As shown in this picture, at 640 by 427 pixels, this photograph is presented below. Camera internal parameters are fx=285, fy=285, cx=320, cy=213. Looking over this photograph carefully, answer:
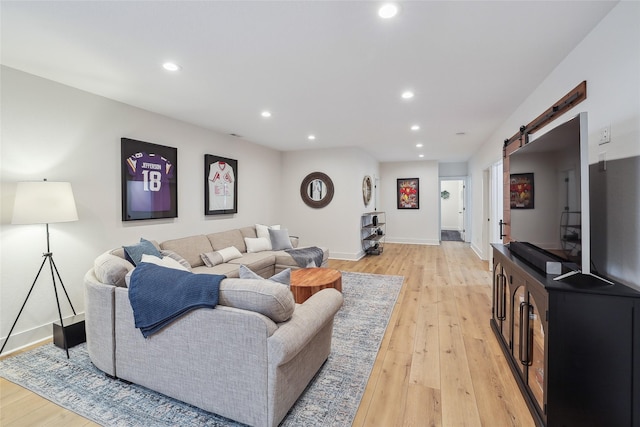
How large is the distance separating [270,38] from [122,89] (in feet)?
6.24

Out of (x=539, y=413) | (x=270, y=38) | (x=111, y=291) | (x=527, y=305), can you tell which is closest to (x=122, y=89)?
(x=270, y=38)

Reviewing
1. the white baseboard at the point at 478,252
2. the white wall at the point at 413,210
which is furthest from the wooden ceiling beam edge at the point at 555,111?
the white wall at the point at 413,210

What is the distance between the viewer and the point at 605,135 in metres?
1.77

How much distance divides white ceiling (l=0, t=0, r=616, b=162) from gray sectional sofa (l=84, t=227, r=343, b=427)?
1.62m

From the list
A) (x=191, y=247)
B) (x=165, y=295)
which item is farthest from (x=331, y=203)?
(x=165, y=295)

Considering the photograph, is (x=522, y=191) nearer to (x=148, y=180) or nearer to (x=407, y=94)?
(x=407, y=94)

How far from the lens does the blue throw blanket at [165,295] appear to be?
63.6 inches

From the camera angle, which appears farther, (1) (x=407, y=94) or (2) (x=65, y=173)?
(1) (x=407, y=94)

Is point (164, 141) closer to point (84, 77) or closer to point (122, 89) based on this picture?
point (122, 89)

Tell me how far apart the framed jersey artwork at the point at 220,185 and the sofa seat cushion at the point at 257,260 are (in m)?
0.96

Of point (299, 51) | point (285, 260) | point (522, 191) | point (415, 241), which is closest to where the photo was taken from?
point (299, 51)

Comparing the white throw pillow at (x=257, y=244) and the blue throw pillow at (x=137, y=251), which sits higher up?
the blue throw pillow at (x=137, y=251)

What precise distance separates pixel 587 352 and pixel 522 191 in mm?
1318

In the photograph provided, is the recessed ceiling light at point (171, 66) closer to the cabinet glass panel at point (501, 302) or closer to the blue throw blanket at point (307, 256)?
the blue throw blanket at point (307, 256)
